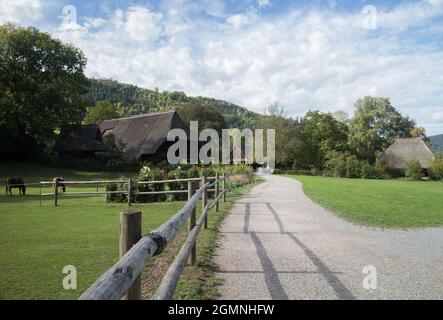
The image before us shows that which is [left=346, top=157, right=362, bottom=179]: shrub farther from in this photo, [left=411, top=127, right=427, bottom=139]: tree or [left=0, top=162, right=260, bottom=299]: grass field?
[left=0, top=162, right=260, bottom=299]: grass field

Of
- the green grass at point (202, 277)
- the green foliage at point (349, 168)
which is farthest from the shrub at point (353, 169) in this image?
the green grass at point (202, 277)

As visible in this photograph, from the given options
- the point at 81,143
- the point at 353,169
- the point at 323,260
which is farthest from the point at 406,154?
the point at 323,260

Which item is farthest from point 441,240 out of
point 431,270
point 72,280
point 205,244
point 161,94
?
point 161,94

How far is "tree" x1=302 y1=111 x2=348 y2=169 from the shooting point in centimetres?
5400

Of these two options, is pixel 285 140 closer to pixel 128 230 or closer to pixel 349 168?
pixel 349 168

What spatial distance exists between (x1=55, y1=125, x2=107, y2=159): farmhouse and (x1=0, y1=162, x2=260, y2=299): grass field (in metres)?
29.3

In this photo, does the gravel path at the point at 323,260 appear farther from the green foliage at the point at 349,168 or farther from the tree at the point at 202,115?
the tree at the point at 202,115

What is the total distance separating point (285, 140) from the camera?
5253cm

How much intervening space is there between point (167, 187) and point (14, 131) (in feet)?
91.0

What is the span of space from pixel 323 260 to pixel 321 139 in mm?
52033

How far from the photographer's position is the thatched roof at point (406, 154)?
46125 millimetres

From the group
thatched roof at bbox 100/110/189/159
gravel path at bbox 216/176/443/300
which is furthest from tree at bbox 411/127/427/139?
gravel path at bbox 216/176/443/300

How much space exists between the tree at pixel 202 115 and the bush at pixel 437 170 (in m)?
29.1
